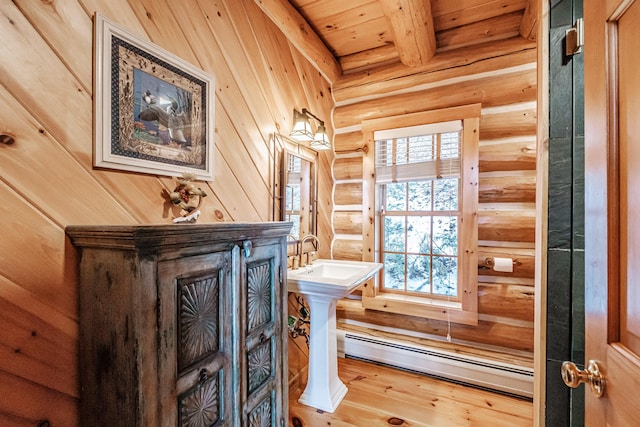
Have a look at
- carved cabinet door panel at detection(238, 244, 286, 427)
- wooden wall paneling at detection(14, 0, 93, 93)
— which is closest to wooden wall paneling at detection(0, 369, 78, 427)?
carved cabinet door panel at detection(238, 244, 286, 427)

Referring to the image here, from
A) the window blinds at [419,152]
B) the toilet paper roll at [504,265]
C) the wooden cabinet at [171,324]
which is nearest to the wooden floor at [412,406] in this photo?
the wooden cabinet at [171,324]

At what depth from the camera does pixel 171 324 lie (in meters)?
0.89

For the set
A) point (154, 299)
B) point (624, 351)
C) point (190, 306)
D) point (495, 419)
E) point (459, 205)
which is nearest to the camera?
point (624, 351)

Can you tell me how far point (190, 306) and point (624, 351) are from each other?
3.77ft

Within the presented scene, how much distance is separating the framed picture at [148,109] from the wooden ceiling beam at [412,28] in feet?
4.65

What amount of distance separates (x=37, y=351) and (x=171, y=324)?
1.54 ft

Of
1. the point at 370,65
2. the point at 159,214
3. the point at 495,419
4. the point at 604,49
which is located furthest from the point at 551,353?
the point at 370,65

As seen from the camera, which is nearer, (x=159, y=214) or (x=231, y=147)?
(x=159, y=214)

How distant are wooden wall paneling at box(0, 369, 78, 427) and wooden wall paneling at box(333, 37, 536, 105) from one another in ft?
9.66

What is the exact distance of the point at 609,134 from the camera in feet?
2.05

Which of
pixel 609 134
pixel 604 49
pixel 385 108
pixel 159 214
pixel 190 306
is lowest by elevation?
pixel 190 306

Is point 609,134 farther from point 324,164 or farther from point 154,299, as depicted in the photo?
point 324,164

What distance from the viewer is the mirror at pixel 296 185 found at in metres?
2.12

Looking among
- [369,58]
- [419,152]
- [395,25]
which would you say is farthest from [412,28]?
[419,152]
